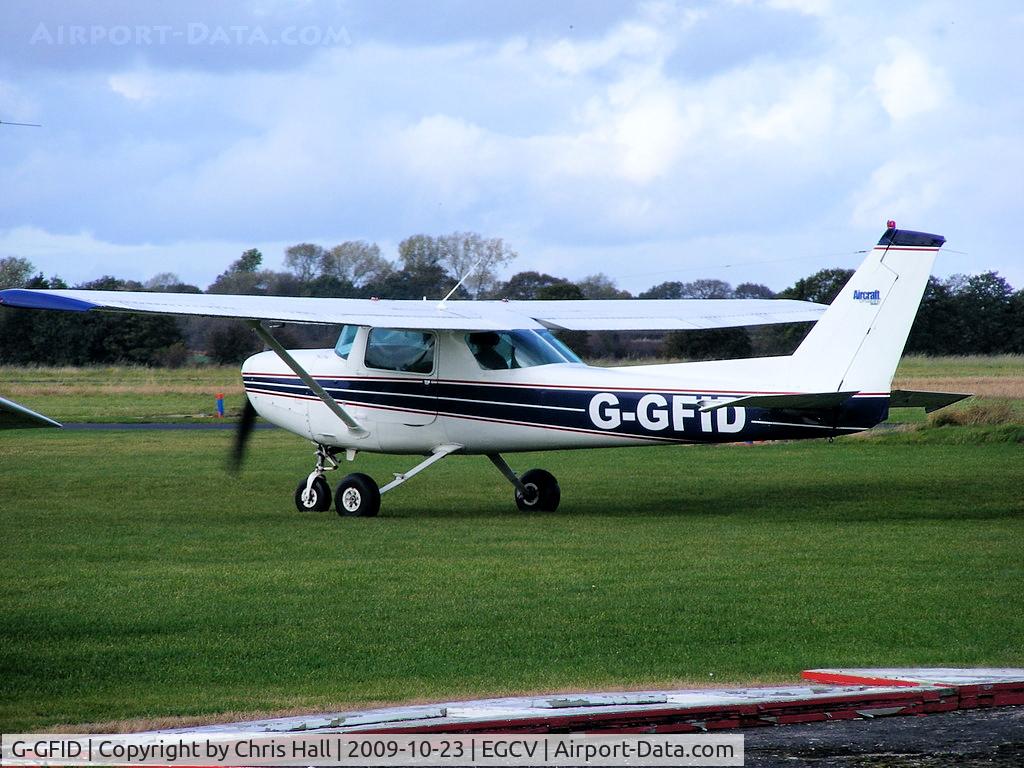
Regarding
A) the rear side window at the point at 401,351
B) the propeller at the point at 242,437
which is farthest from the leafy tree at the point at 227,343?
the rear side window at the point at 401,351

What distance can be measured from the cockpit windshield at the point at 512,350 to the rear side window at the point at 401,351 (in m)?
0.55

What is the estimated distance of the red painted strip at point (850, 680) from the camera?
667 centimetres

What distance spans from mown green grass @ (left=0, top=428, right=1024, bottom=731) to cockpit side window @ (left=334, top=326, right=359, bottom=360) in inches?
79.4

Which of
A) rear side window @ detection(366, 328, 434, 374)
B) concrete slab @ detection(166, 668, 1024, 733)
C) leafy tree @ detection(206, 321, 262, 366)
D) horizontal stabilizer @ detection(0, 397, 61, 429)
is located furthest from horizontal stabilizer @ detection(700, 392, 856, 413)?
leafy tree @ detection(206, 321, 262, 366)

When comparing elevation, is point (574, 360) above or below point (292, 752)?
above

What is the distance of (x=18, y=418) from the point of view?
6.55m

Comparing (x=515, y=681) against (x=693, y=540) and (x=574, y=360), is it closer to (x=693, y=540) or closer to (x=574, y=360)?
(x=693, y=540)

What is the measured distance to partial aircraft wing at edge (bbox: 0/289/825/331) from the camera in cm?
1421

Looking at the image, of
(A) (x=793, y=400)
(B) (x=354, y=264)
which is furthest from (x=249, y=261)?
(A) (x=793, y=400)

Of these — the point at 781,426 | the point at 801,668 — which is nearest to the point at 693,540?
the point at 781,426

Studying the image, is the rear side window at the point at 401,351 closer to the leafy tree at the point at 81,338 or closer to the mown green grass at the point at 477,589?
the mown green grass at the point at 477,589

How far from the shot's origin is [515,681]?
7602 mm

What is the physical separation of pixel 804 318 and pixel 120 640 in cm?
1255

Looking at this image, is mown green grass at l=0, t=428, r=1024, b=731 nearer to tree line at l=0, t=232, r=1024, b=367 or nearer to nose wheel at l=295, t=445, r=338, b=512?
nose wheel at l=295, t=445, r=338, b=512
